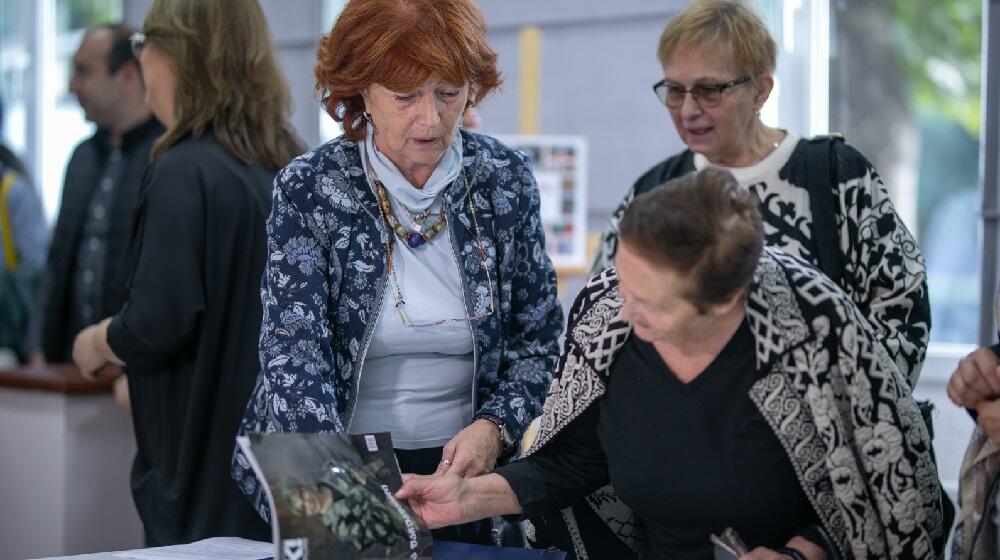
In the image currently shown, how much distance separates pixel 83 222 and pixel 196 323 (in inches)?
71.8

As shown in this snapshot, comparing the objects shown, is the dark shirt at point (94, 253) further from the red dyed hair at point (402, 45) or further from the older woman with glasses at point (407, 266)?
the red dyed hair at point (402, 45)

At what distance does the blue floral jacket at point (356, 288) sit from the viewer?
1.81 m

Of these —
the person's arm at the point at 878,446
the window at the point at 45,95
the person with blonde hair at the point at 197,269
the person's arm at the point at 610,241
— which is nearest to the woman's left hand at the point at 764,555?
the person's arm at the point at 878,446

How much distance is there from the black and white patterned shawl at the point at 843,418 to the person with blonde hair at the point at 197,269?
1237mm

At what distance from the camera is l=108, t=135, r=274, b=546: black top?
2.38 m

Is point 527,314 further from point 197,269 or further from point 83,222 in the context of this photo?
point 83,222

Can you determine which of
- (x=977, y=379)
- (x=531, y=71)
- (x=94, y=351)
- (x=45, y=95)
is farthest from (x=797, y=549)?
(x=45, y=95)

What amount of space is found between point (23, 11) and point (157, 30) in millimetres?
5483

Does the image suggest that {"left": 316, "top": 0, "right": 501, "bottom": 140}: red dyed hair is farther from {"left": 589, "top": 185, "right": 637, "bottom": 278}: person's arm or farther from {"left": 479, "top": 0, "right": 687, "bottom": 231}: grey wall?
{"left": 479, "top": 0, "right": 687, "bottom": 231}: grey wall

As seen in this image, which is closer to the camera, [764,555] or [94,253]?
[764,555]

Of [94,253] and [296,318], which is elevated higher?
[296,318]

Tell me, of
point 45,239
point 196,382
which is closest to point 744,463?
point 196,382

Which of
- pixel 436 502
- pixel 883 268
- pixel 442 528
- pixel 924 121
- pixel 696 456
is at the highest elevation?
pixel 924 121

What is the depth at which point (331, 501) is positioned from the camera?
154 cm
